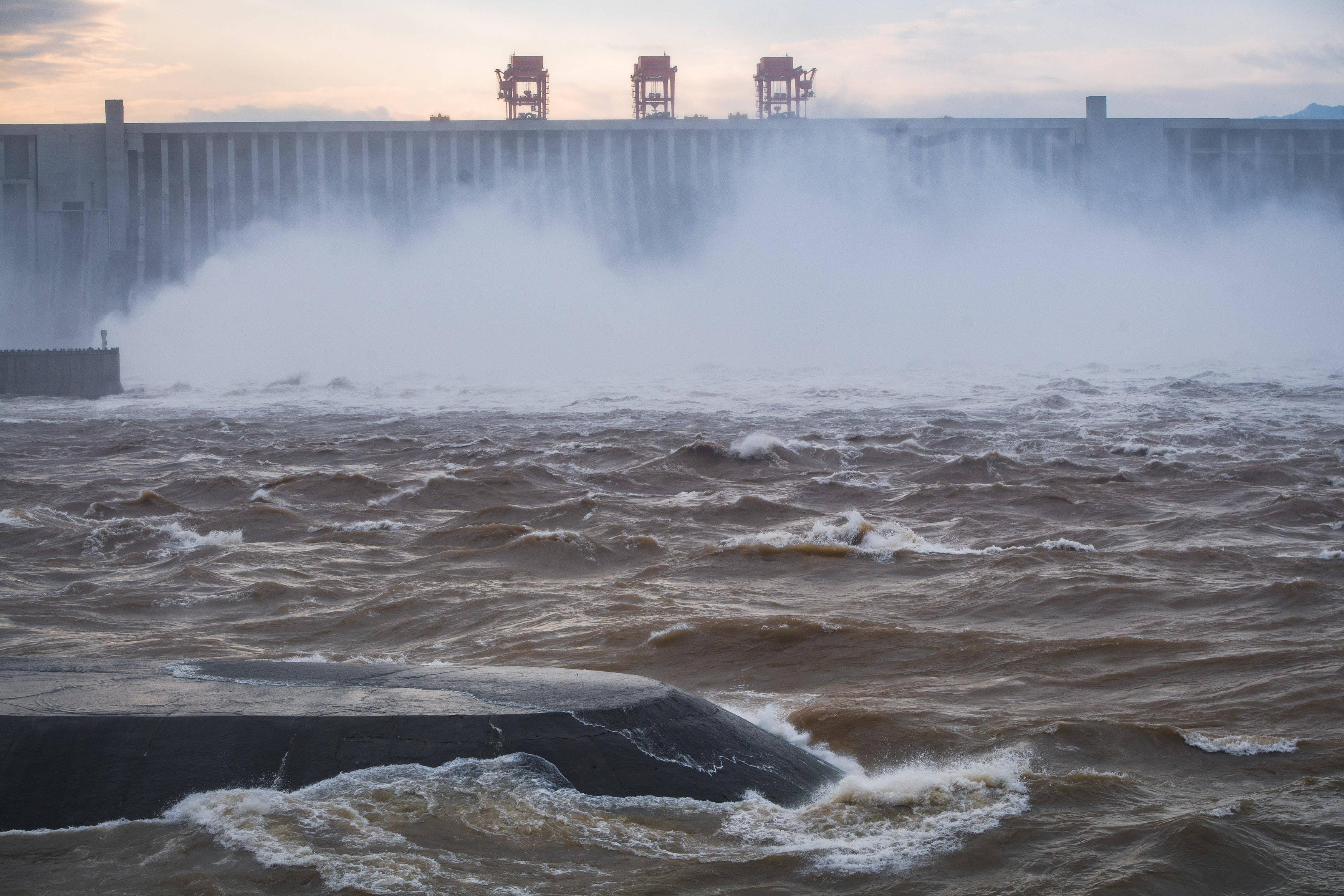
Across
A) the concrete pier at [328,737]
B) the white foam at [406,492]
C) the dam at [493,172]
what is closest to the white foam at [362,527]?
the white foam at [406,492]

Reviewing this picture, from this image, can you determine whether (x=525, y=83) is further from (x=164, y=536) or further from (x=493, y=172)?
(x=164, y=536)

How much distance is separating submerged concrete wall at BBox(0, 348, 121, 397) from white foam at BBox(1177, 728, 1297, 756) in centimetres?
2982

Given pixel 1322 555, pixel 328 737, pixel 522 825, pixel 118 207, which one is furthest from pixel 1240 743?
pixel 118 207

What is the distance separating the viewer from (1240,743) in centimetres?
515

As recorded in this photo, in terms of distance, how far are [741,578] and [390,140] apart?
113ft

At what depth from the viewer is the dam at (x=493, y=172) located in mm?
37406

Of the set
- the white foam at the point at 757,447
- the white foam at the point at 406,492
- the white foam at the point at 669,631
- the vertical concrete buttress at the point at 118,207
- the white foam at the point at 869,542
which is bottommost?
the white foam at the point at 669,631

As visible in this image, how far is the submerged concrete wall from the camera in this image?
28.3 m

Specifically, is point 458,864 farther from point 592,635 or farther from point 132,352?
point 132,352

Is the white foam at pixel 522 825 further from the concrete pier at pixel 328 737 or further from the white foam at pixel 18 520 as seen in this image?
the white foam at pixel 18 520

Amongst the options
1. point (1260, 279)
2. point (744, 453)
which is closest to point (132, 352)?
point (744, 453)

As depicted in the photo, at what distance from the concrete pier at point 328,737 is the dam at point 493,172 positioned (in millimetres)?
37026

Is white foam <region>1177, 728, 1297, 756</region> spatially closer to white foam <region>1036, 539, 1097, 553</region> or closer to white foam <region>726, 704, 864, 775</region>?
white foam <region>726, 704, 864, 775</region>

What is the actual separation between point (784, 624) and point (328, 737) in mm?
3871
